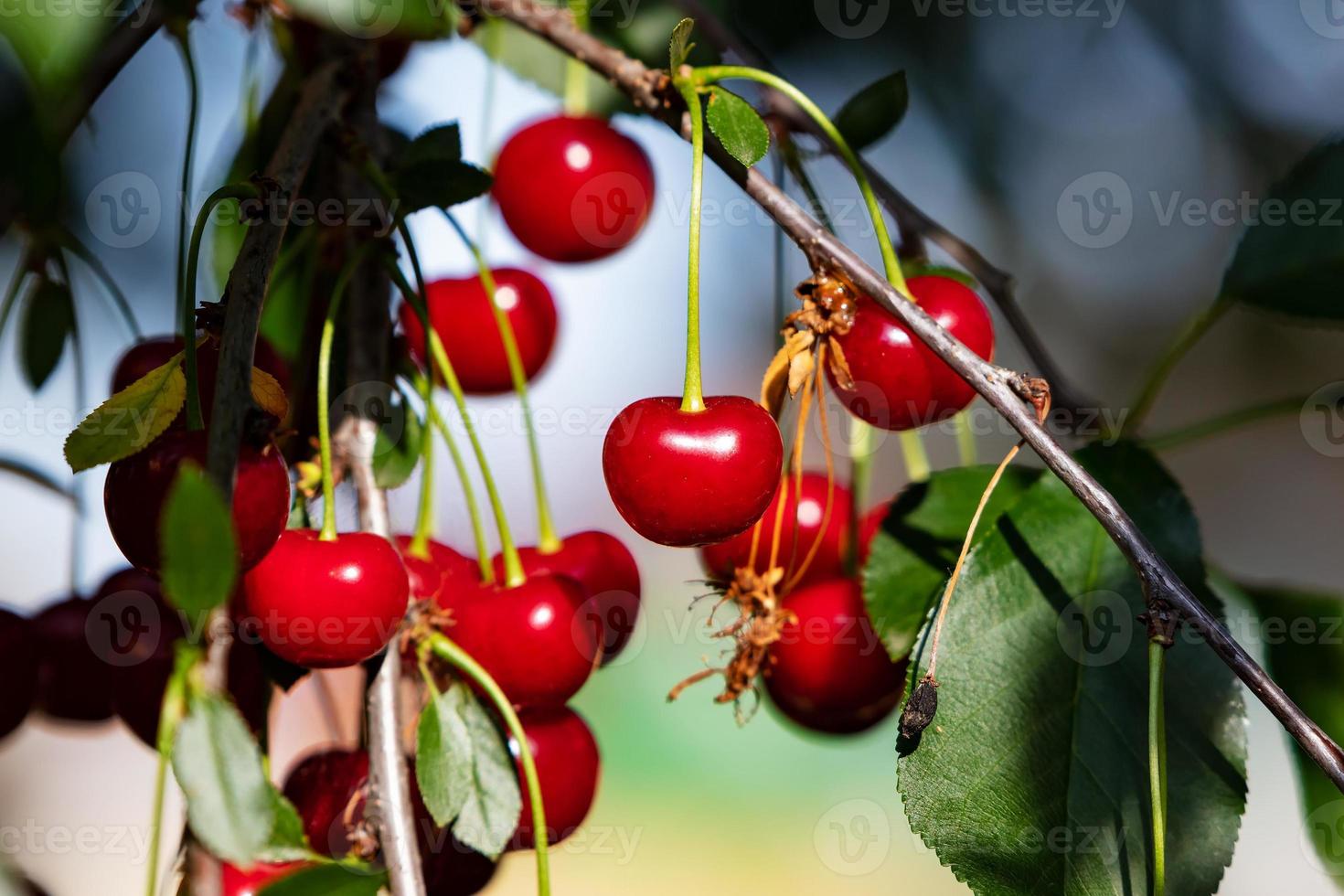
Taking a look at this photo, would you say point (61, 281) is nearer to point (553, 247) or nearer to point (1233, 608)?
point (553, 247)

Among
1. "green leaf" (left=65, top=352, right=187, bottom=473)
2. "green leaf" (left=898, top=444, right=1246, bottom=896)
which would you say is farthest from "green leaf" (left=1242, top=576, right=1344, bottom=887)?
"green leaf" (left=65, top=352, right=187, bottom=473)

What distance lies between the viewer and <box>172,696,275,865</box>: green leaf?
1.26 feet

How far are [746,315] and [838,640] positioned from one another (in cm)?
482

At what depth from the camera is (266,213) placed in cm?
51

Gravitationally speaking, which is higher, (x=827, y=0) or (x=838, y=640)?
(x=827, y=0)

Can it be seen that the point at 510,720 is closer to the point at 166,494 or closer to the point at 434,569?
the point at 434,569

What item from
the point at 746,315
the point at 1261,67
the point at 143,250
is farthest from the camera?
the point at 746,315

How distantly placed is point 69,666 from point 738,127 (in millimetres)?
642

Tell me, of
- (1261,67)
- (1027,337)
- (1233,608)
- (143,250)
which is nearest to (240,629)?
(1027,337)

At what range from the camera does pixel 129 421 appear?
0.49 meters

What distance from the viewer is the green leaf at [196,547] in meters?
0.35

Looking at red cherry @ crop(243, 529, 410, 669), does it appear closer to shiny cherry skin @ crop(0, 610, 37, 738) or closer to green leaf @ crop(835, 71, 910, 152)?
shiny cherry skin @ crop(0, 610, 37, 738)

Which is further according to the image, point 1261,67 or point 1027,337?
point 1261,67

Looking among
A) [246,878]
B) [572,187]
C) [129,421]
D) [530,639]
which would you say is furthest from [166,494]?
[572,187]
